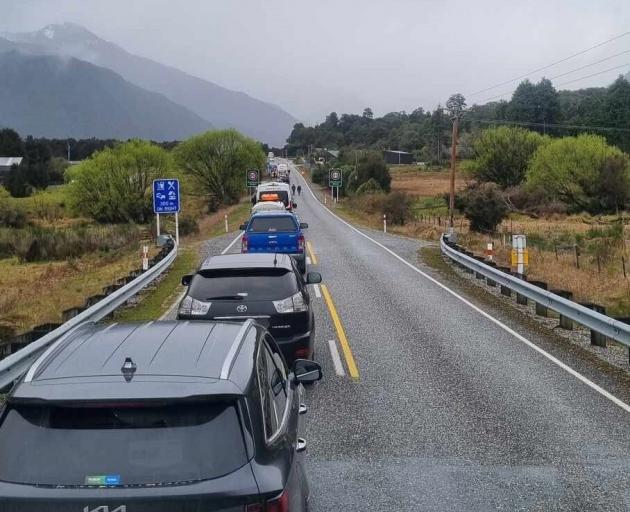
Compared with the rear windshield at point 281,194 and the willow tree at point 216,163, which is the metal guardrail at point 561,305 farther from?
the willow tree at point 216,163

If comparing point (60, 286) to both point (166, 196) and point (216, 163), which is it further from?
point (216, 163)

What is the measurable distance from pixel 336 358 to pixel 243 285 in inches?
102

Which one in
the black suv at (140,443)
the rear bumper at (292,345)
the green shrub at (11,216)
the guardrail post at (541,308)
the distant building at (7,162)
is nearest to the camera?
the black suv at (140,443)

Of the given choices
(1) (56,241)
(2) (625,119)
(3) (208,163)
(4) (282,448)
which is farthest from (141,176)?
(2) (625,119)

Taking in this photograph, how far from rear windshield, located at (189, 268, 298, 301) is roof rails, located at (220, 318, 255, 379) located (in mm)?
4496

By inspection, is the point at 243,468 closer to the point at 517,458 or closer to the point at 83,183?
the point at 517,458

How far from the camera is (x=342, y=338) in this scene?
13219 mm

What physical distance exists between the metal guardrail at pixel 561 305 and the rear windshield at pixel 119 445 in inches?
346

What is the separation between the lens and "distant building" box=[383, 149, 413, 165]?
16562 cm

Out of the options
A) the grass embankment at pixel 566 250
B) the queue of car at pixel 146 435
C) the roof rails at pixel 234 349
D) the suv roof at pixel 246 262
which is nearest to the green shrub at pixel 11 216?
the grass embankment at pixel 566 250

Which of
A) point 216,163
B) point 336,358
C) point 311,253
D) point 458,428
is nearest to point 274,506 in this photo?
point 458,428

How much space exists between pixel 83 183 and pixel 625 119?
8025cm

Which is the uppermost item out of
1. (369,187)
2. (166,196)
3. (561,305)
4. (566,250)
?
(369,187)

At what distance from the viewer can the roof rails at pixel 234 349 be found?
385 centimetres
